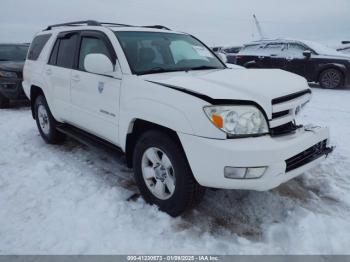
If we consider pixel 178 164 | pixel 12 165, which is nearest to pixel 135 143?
pixel 178 164

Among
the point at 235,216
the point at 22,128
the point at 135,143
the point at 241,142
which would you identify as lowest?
the point at 22,128

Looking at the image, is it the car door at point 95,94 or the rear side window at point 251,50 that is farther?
the rear side window at point 251,50

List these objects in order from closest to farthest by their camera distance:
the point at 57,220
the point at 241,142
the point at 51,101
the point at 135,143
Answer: the point at 241,142, the point at 57,220, the point at 135,143, the point at 51,101

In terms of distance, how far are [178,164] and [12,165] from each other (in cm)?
276

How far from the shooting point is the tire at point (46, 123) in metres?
4.91

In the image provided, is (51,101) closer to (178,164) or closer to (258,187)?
(178,164)

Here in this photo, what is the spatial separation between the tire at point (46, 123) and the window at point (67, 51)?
854 millimetres

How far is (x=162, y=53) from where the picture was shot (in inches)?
143

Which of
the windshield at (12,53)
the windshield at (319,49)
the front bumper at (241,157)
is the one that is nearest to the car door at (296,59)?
the windshield at (319,49)

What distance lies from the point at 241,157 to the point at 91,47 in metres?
2.48

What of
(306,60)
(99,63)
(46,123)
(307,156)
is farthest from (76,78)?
(306,60)

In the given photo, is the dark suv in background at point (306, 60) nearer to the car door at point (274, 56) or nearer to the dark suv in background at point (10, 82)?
the car door at point (274, 56)

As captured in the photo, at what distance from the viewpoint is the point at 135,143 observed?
128 inches

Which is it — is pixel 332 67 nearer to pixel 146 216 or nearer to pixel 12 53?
pixel 146 216
